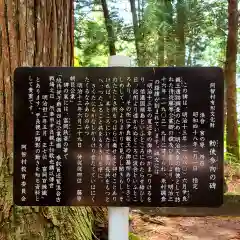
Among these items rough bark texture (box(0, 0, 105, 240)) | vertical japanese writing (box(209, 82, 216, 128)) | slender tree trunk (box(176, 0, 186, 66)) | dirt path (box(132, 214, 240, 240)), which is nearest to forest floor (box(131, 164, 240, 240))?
dirt path (box(132, 214, 240, 240))

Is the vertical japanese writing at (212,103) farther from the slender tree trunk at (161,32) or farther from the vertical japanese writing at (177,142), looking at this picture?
the slender tree trunk at (161,32)

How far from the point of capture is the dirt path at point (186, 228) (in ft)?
14.7

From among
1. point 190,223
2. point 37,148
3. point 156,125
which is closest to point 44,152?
point 37,148

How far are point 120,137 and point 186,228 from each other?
2.90 m

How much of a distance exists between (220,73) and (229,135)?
6731 mm

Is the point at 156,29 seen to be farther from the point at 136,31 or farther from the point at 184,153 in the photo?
the point at 184,153

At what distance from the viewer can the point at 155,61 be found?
9672 millimetres

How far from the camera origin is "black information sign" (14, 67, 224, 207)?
229 cm

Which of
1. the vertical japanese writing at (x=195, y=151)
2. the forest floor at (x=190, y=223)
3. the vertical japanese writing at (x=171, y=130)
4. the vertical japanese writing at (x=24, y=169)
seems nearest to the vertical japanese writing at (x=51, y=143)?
the vertical japanese writing at (x=24, y=169)

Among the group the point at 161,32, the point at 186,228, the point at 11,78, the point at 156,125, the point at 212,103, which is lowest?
the point at 186,228

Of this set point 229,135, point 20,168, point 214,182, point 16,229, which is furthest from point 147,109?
point 229,135

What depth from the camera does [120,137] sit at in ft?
7.53

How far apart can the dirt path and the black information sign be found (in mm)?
2039

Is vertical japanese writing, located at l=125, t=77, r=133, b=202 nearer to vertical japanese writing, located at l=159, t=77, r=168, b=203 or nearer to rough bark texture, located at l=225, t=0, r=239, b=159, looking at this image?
vertical japanese writing, located at l=159, t=77, r=168, b=203
